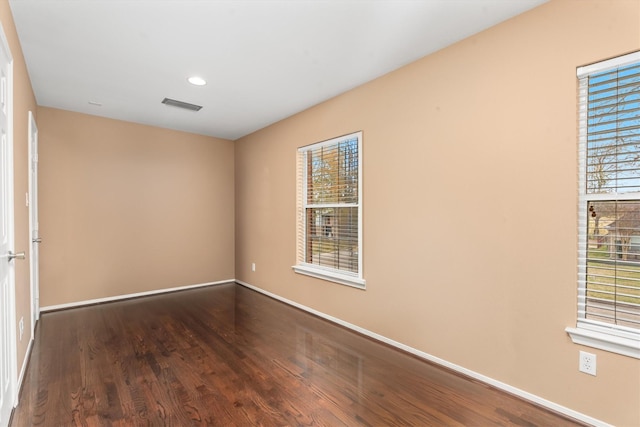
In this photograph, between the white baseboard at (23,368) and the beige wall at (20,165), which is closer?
the white baseboard at (23,368)

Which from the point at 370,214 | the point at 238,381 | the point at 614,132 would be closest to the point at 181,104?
the point at 370,214

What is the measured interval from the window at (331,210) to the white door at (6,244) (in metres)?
2.56

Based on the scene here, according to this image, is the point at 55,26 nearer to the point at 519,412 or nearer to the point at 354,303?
the point at 354,303

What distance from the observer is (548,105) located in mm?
1965

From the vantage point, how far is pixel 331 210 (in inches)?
146

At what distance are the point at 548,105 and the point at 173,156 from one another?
4.63 metres

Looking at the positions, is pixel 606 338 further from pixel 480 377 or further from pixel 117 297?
pixel 117 297

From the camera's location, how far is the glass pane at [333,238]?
3410 millimetres

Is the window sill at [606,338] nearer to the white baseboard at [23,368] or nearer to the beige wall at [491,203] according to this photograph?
the beige wall at [491,203]

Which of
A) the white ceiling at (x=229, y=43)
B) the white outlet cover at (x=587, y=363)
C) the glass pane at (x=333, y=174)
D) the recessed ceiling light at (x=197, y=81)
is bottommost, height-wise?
the white outlet cover at (x=587, y=363)

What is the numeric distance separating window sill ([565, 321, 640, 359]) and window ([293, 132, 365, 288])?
1.70 metres

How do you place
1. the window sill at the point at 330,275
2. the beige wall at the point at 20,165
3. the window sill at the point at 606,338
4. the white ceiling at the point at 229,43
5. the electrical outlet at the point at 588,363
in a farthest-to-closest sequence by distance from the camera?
the window sill at the point at 330,275
the beige wall at the point at 20,165
the white ceiling at the point at 229,43
the electrical outlet at the point at 588,363
the window sill at the point at 606,338

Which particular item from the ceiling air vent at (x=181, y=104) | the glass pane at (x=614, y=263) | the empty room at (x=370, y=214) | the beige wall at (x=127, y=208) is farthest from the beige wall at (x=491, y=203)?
the beige wall at (x=127, y=208)

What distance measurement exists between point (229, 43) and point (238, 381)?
8.25 feet
